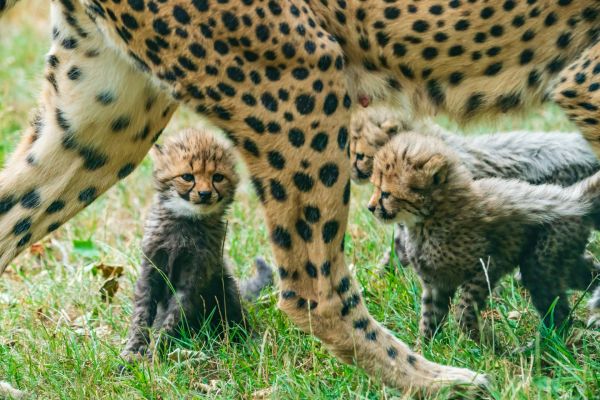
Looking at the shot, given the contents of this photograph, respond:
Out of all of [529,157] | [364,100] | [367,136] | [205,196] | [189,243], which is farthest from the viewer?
[529,157]

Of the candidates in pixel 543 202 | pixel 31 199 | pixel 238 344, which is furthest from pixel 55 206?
pixel 543 202

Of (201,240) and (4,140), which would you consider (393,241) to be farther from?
(4,140)

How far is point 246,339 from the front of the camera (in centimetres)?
528

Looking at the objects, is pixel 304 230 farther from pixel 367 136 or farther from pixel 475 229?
pixel 367 136

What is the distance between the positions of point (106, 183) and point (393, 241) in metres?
1.56

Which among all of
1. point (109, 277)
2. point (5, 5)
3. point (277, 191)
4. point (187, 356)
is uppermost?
point (5, 5)

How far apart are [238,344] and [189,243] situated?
0.61 m

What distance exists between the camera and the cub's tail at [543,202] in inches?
198

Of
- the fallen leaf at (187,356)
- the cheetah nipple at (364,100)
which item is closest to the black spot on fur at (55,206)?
the fallen leaf at (187,356)

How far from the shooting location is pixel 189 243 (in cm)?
546

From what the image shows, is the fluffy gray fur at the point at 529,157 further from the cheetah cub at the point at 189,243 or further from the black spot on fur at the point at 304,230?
the black spot on fur at the point at 304,230

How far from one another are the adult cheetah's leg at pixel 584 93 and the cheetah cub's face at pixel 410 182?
31.9 inches

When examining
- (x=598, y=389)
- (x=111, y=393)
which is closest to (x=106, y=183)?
(x=111, y=393)

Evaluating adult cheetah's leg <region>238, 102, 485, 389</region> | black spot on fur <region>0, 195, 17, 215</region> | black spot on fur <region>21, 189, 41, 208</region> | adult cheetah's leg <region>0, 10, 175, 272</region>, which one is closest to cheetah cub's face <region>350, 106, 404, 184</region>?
adult cheetah's leg <region>0, 10, 175, 272</region>
